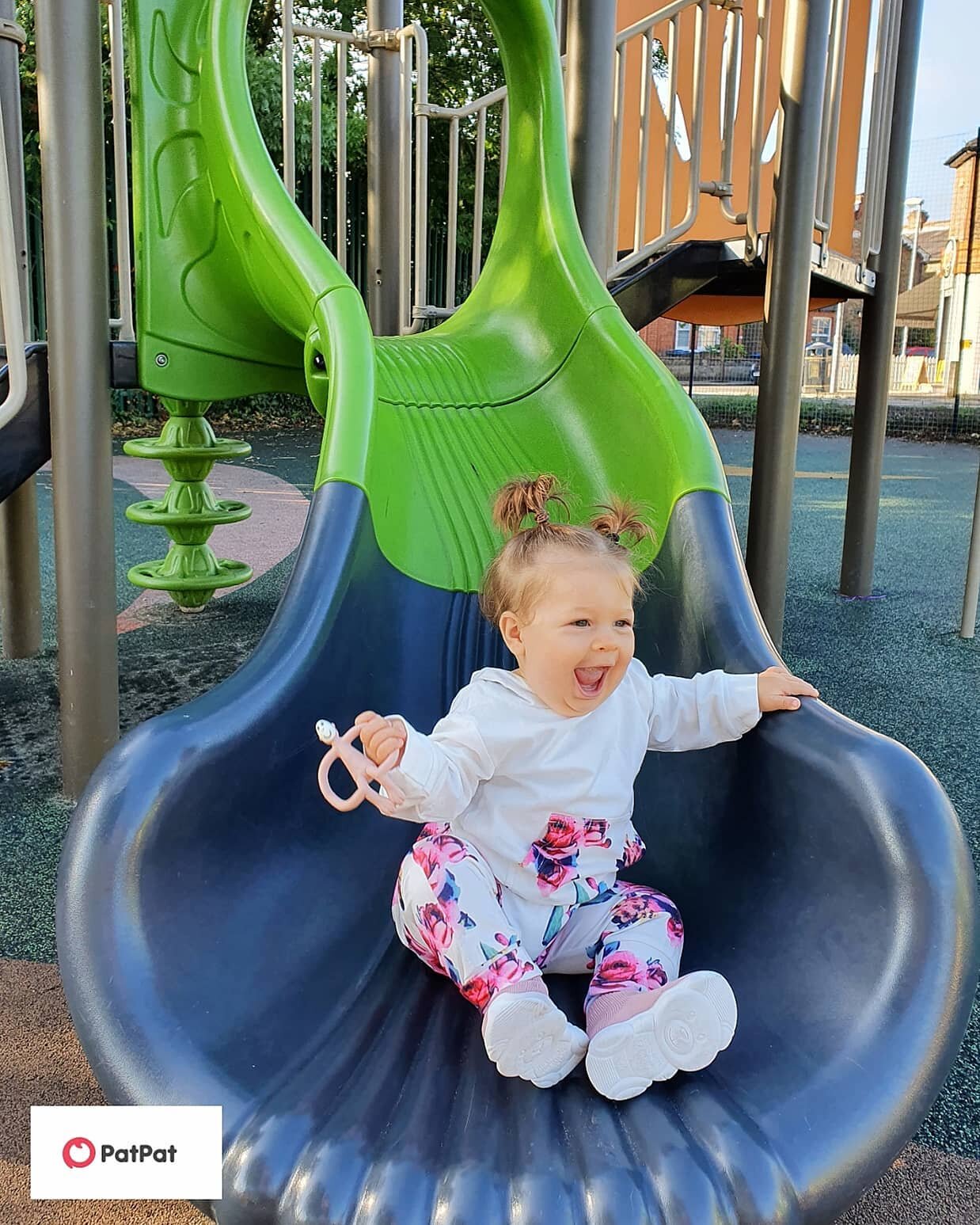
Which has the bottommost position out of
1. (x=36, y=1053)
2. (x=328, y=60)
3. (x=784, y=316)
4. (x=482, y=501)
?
(x=36, y=1053)

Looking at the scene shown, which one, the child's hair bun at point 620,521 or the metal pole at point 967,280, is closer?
the child's hair bun at point 620,521

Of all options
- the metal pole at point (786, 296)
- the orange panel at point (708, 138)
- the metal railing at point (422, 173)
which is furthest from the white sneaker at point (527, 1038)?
the orange panel at point (708, 138)

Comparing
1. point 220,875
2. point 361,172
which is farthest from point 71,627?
point 361,172

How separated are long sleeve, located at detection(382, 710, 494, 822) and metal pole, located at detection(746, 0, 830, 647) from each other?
88.3 inches

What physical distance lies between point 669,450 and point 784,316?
1.56m

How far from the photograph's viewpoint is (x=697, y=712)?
1534mm

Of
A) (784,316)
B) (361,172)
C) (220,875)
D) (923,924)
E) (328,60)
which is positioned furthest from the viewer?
(328,60)

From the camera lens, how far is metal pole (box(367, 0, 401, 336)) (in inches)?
144

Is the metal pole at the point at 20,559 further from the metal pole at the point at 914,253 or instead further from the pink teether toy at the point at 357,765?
the metal pole at the point at 914,253

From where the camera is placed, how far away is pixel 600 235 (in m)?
2.98

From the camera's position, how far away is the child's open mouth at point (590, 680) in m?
1.39

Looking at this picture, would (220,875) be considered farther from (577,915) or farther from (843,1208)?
(843,1208)

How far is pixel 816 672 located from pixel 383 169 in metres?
2.24

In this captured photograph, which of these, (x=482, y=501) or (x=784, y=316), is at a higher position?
(x=784, y=316)
